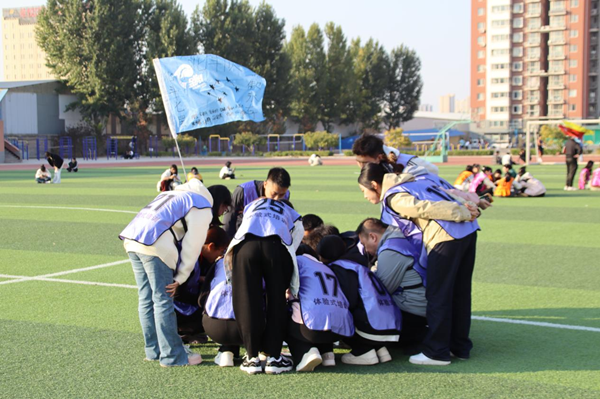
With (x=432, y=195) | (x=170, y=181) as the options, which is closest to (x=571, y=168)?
(x=170, y=181)

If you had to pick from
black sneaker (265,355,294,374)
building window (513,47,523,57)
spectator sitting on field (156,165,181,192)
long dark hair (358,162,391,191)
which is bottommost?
black sneaker (265,355,294,374)

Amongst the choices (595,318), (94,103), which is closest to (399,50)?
(94,103)

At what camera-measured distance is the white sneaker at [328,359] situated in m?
5.35

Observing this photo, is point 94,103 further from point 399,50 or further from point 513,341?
point 513,341

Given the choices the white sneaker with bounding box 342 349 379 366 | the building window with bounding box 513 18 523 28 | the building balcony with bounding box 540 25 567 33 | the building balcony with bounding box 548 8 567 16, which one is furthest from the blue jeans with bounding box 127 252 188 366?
the building window with bounding box 513 18 523 28

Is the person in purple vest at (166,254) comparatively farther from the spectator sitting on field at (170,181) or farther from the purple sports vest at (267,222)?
the spectator sitting on field at (170,181)

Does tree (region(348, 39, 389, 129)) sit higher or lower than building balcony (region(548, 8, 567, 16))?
lower

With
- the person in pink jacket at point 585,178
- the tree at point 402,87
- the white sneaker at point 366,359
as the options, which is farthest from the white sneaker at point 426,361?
the tree at point 402,87

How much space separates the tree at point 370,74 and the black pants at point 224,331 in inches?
3820

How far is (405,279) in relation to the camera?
5641 mm

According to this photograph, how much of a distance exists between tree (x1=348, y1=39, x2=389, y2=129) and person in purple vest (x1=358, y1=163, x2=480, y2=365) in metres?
96.8

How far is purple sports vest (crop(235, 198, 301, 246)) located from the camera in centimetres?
510

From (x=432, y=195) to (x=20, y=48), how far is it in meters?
193

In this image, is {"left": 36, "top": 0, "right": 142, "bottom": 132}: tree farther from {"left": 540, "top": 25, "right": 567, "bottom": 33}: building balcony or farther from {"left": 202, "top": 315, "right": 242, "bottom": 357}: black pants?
{"left": 540, "top": 25, "right": 567, "bottom": 33}: building balcony
